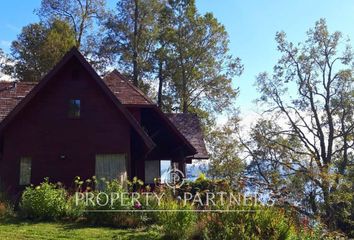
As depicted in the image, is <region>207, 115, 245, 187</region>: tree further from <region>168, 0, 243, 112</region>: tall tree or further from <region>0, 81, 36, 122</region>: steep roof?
<region>0, 81, 36, 122</region>: steep roof

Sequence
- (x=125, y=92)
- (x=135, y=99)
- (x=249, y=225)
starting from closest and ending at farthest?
(x=249, y=225)
(x=135, y=99)
(x=125, y=92)

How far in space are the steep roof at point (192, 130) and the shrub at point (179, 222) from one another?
12.0 m

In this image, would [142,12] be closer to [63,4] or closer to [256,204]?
[63,4]

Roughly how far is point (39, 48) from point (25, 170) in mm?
18564

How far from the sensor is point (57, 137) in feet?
61.5

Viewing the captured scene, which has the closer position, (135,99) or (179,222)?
(179,222)

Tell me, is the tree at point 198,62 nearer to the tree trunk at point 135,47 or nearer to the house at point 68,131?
the tree trunk at point 135,47

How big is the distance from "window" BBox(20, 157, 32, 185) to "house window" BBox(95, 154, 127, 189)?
267 cm

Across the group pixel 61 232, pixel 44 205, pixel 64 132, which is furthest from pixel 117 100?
pixel 61 232

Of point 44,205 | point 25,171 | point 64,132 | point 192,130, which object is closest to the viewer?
point 44,205

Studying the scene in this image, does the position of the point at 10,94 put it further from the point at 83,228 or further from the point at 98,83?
the point at 83,228

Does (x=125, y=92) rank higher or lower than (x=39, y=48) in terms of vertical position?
lower

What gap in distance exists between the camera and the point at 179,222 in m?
10.6

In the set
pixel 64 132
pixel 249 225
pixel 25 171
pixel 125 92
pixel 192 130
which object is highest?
pixel 125 92
